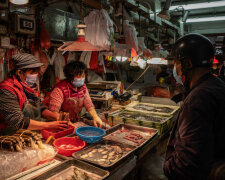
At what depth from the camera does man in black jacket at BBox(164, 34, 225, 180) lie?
148 centimetres

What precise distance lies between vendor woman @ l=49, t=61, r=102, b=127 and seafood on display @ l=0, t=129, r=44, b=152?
4.25 ft

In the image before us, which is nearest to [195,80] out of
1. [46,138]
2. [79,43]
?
[79,43]

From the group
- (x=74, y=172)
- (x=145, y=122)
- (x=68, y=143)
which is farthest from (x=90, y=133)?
(x=145, y=122)

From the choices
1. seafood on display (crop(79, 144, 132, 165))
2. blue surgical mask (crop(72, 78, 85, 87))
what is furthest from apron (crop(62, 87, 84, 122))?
seafood on display (crop(79, 144, 132, 165))

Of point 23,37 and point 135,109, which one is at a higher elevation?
point 23,37

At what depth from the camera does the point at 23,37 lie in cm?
445

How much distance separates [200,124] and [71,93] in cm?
275

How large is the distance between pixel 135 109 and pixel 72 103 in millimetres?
1569

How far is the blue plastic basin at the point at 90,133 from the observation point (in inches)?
104

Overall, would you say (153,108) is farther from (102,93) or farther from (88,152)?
(88,152)

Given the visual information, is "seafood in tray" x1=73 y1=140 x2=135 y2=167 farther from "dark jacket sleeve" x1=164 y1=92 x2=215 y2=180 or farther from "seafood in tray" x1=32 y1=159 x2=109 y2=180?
"dark jacket sleeve" x1=164 y1=92 x2=215 y2=180

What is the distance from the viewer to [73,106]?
3906 mm

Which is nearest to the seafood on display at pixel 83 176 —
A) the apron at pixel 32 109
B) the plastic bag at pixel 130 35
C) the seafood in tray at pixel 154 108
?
the apron at pixel 32 109

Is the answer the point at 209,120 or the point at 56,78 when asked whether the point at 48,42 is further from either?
the point at 209,120
